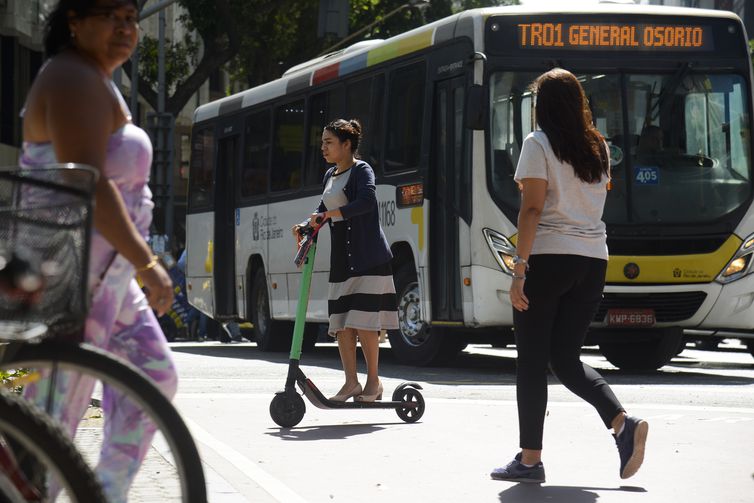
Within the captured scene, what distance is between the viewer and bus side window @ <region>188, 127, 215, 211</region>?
22453 millimetres

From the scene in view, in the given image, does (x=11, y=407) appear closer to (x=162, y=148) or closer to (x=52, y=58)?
(x=52, y=58)

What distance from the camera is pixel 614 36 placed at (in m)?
15.4

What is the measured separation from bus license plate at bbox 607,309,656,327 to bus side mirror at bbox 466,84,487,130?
6.65 ft

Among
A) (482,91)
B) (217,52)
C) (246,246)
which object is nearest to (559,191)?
(482,91)

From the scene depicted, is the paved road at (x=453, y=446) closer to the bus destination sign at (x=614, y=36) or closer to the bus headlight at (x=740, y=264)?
the bus headlight at (x=740, y=264)

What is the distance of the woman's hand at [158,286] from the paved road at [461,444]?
2.58 meters

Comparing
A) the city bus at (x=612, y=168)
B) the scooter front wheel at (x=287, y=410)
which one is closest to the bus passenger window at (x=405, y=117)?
the city bus at (x=612, y=168)

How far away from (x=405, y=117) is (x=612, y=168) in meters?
2.34

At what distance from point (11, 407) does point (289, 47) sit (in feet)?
114

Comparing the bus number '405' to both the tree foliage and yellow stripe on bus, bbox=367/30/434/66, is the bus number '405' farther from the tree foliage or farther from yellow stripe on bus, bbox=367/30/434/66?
the tree foliage

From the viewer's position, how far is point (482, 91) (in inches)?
576

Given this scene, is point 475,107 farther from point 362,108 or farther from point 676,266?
point 362,108

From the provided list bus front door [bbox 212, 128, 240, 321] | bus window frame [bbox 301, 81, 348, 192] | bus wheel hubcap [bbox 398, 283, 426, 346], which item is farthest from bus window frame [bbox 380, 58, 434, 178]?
bus front door [bbox 212, 128, 240, 321]

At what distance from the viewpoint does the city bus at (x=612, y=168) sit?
14969 millimetres
